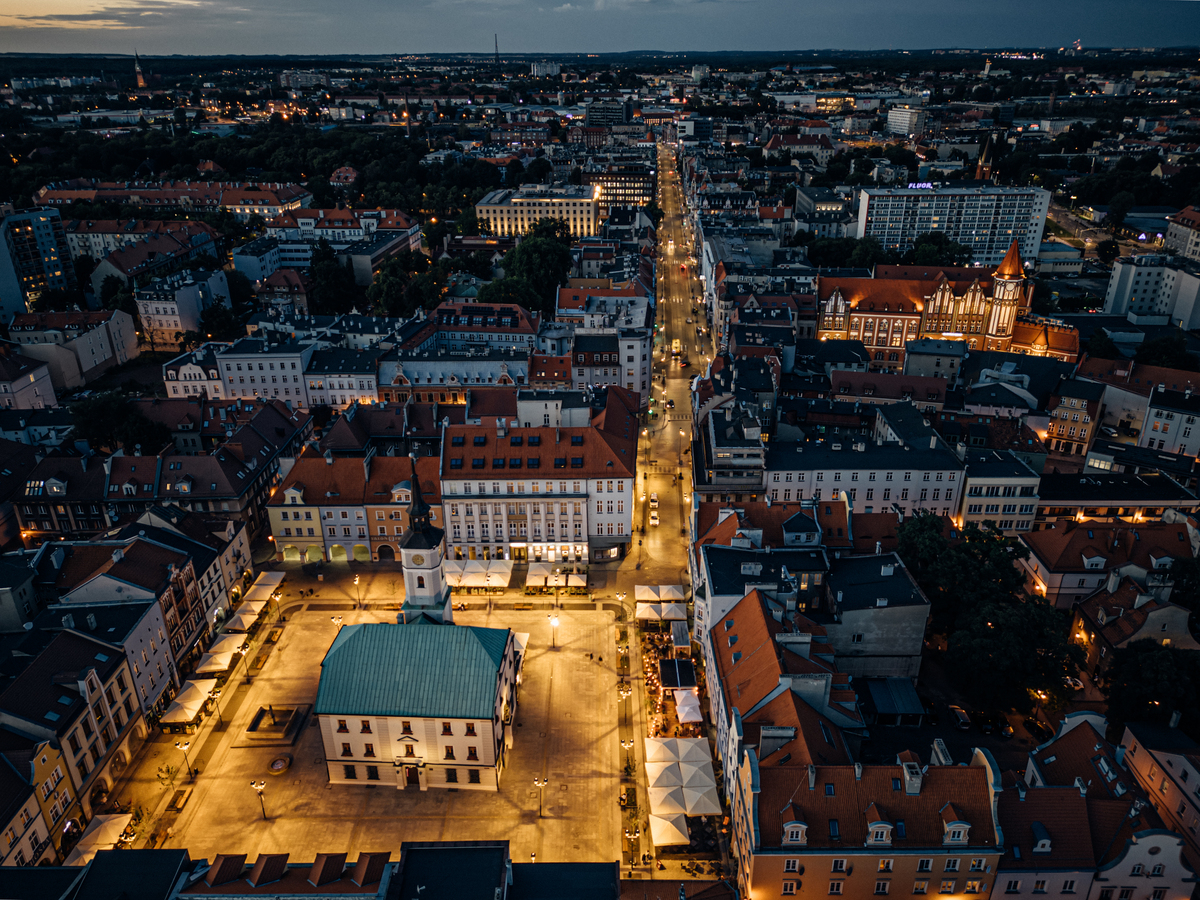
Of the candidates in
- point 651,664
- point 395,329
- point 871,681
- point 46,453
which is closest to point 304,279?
point 395,329

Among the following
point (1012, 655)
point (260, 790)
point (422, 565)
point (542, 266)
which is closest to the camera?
point (260, 790)

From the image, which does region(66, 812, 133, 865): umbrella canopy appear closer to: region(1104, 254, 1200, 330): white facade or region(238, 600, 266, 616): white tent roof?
region(238, 600, 266, 616): white tent roof

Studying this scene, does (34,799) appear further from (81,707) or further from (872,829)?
(872,829)

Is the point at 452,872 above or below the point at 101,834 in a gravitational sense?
above

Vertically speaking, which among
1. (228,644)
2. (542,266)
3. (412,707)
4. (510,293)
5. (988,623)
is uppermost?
(542,266)

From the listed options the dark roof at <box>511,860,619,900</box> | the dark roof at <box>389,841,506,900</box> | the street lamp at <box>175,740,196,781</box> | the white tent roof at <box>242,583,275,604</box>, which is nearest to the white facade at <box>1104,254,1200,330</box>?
the dark roof at <box>511,860,619,900</box>

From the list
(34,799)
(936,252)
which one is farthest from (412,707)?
(936,252)
